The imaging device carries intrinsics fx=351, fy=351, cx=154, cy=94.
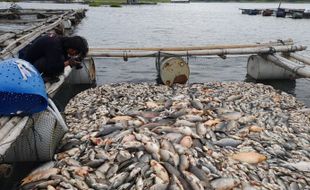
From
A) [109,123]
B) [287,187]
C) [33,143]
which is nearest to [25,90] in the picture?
[33,143]

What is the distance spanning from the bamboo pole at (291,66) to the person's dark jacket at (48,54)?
9.02 meters

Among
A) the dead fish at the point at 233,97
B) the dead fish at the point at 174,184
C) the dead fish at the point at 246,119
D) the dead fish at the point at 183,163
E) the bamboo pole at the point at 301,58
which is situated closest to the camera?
the dead fish at the point at 174,184

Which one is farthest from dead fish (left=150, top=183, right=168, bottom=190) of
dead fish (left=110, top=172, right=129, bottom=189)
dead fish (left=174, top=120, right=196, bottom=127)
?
dead fish (left=174, top=120, right=196, bottom=127)

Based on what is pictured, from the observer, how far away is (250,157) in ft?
23.1

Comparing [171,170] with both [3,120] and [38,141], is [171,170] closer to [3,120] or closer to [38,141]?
[38,141]

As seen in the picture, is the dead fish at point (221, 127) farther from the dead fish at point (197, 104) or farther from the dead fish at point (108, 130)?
the dead fish at point (108, 130)

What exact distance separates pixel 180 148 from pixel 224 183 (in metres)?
1.18

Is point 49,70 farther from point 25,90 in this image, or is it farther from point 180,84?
point 180,84

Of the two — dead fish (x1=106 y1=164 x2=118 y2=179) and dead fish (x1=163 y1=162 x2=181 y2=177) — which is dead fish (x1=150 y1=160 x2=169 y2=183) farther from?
dead fish (x1=106 y1=164 x2=118 y2=179)

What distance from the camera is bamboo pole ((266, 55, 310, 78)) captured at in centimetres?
1338

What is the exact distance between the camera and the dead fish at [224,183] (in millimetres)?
5863

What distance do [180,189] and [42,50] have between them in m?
5.24

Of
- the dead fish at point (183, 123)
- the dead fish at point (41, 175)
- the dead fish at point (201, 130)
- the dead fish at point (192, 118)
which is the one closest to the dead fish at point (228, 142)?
the dead fish at point (201, 130)

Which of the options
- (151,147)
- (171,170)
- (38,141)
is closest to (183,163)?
(171,170)
